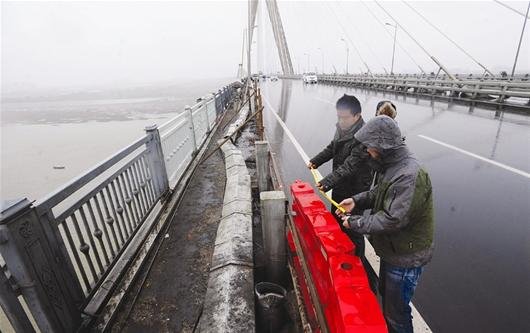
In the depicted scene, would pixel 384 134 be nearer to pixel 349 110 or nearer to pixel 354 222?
pixel 354 222

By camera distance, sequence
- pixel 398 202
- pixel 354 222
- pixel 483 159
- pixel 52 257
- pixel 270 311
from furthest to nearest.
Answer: pixel 483 159 → pixel 270 311 → pixel 354 222 → pixel 52 257 → pixel 398 202

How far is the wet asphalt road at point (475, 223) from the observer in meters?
2.72

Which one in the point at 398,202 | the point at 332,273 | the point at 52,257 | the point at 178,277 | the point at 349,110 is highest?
the point at 349,110

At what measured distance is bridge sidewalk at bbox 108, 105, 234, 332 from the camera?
2.69 metres

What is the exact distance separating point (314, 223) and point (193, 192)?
3.13 metres

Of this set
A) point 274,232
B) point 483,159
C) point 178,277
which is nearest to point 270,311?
point 274,232

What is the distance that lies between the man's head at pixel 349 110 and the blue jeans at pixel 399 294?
5.08 feet

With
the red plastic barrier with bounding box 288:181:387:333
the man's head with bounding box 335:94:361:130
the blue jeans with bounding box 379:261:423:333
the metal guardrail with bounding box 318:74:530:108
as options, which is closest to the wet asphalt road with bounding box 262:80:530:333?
the blue jeans with bounding box 379:261:423:333

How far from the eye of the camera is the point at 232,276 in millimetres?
2957

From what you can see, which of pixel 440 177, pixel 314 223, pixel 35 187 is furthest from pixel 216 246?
pixel 35 187

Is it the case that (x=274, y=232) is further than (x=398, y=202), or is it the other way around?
(x=274, y=232)

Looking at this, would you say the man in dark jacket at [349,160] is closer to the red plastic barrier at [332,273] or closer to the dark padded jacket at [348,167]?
the dark padded jacket at [348,167]

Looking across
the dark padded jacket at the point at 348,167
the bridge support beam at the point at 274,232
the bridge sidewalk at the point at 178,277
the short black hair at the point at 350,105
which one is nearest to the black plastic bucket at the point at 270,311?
the bridge support beam at the point at 274,232

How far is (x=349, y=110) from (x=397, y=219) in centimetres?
151
